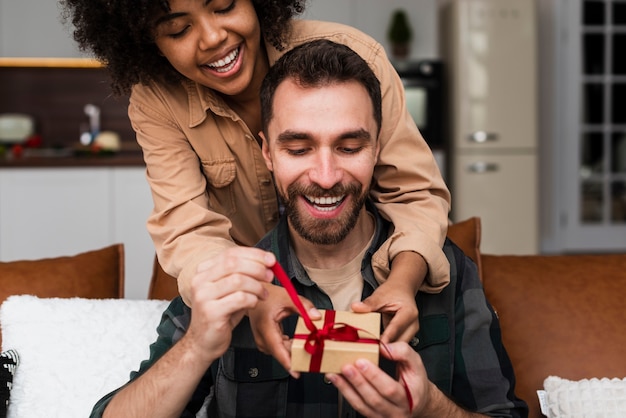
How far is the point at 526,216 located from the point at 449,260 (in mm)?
3994

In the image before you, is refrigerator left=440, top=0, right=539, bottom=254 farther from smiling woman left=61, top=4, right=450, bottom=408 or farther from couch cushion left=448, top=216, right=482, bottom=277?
smiling woman left=61, top=4, right=450, bottom=408

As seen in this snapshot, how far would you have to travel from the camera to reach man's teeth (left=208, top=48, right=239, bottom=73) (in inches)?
62.1

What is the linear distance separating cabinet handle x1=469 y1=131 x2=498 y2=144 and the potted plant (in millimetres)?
734

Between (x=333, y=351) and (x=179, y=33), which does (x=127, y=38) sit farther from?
(x=333, y=351)

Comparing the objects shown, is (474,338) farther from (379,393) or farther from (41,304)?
(41,304)

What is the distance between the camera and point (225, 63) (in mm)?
1584

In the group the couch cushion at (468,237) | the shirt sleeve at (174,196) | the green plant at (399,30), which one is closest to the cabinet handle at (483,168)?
the green plant at (399,30)

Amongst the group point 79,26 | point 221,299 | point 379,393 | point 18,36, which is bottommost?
point 379,393

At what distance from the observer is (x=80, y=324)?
5.89 ft

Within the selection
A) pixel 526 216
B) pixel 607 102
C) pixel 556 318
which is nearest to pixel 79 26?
pixel 556 318

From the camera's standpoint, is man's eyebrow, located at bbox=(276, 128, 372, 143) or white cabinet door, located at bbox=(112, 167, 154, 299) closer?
man's eyebrow, located at bbox=(276, 128, 372, 143)

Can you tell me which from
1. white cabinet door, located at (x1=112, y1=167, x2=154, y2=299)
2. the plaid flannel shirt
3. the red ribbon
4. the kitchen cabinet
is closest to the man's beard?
the plaid flannel shirt

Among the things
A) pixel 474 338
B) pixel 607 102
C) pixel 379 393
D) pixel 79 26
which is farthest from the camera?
pixel 607 102

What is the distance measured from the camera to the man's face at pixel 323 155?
1462 mm
